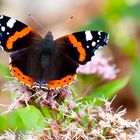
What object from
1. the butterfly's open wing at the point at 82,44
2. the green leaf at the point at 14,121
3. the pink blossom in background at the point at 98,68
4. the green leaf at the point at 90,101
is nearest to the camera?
the green leaf at the point at 90,101

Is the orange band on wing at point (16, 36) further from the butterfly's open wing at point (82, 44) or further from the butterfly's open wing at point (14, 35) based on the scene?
the butterfly's open wing at point (82, 44)

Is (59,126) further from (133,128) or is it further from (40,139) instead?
(133,128)

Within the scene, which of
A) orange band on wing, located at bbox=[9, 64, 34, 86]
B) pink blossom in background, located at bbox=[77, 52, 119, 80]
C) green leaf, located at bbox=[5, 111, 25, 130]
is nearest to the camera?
orange band on wing, located at bbox=[9, 64, 34, 86]

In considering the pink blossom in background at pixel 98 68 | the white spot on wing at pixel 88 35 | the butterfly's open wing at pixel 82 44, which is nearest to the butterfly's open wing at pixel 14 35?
the butterfly's open wing at pixel 82 44

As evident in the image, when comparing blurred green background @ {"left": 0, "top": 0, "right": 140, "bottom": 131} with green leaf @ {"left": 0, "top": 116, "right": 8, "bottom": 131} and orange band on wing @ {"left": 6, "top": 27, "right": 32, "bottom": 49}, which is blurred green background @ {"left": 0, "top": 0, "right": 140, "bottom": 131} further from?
orange band on wing @ {"left": 6, "top": 27, "right": 32, "bottom": 49}

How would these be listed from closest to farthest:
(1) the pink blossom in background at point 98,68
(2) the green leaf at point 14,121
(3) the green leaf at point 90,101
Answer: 1. (3) the green leaf at point 90,101
2. (2) the green leaf at point 14,121
3. (1) the pink blossom in background at point 98,68

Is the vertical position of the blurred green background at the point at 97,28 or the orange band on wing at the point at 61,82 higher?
the blurred green background at the point at 97,28

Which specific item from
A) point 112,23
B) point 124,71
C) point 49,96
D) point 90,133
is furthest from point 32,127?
point 124,71

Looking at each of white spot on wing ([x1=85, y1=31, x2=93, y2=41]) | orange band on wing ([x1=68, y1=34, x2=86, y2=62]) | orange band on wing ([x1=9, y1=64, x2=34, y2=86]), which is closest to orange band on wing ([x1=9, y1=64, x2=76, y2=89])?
orange band on wing ([x1=9, y1=64, x2=34, y2=86])
